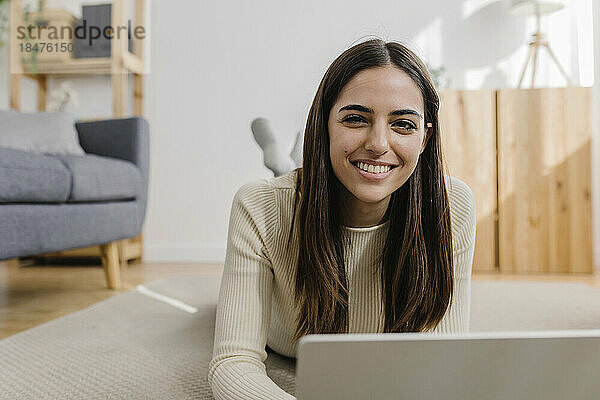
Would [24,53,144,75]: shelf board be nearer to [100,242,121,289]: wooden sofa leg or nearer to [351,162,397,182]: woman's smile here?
[100,242,121,289]: wooden sofa leg

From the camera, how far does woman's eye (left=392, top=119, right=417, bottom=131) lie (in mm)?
671

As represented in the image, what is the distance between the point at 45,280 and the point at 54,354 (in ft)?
3.73

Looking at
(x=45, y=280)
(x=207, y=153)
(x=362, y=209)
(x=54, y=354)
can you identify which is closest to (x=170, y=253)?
(x=207, y=153)

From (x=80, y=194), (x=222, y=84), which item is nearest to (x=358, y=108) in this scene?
(x=80, y=194)

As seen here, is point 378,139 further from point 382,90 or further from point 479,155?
point 479,155

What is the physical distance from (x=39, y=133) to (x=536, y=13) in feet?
7.34

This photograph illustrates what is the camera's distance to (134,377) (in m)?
0.99

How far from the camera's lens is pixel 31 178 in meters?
1.40

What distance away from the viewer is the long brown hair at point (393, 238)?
72 centimetres

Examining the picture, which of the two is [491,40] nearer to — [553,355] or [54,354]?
[54,354]

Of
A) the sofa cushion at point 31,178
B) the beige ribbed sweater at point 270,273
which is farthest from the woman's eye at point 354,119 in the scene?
the sofa cushion at point 31,178

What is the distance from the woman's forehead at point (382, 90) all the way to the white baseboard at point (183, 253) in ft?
7.59

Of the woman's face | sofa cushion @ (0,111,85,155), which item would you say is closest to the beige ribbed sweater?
the woman's face

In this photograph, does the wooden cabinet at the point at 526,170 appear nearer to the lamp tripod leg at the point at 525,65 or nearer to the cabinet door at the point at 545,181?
the cabinet door at the point at 545,181
